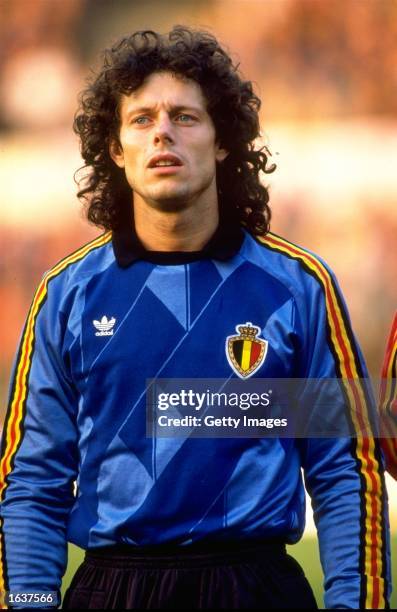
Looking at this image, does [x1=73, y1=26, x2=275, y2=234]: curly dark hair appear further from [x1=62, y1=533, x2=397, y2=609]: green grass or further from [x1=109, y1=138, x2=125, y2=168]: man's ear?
[x1=62, y1=533, x2=397, y2=609]: green grass

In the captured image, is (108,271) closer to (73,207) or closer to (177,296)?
(177,296)

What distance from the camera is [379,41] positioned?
8.43 metres

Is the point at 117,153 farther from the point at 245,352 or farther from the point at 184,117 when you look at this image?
the point at 245,352

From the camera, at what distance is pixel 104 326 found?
3.07 metres

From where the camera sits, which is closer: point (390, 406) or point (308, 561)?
point (390, 406)

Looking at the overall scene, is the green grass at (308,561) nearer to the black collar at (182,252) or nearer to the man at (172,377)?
the man at (172,377)

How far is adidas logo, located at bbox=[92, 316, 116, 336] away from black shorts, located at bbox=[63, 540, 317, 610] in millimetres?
469

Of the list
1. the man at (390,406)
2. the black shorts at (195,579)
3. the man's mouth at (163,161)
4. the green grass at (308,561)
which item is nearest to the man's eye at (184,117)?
the man's mouth at (163,161)

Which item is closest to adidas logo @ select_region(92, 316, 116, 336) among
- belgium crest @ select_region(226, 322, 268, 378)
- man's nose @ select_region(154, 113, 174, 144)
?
belgium crest @ select_region(226, 322, 268, 378)

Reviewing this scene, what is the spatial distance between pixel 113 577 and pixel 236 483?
344mm

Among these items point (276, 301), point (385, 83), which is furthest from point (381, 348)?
point (276, 301)

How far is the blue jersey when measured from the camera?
2934 millimetres

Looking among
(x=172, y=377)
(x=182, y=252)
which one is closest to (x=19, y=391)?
(x=172, y=377)

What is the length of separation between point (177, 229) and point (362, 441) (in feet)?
2.07
